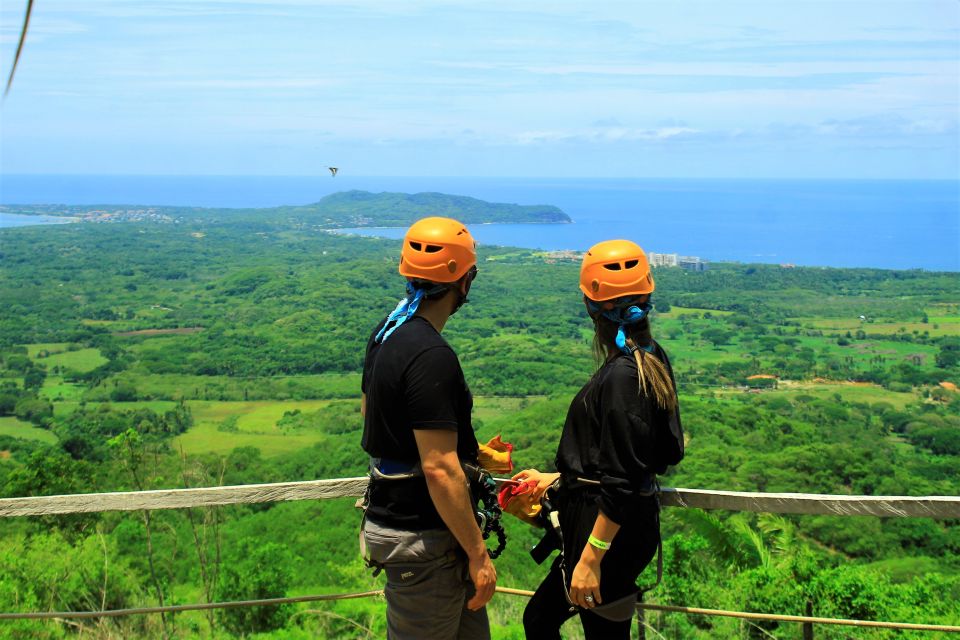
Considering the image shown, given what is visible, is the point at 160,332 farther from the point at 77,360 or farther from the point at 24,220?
the point at 24,220

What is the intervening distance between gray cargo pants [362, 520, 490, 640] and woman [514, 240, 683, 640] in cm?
33

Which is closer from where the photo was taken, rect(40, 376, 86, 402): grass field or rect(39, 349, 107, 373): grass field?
rect(40, 376, 86, 402): grass field

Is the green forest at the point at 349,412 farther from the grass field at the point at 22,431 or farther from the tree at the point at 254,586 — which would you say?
the grass field at the point at 22,431

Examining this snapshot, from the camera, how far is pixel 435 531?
2342 mm

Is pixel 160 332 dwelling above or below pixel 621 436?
below

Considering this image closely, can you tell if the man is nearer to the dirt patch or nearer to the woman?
the woman

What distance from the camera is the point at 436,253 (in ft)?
7.82

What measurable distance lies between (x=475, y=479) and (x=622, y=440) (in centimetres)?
45

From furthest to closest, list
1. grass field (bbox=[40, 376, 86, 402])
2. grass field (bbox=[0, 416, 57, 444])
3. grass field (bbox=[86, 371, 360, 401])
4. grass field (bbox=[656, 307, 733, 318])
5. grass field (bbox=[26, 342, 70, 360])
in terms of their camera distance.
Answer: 1. grass field (bbox=[656, 307, 733, 318])
2. grass field (bbox=[26, 342, 70, 360])
3. grass field (bbox=[86, 371, 360, 401])
4. grass field (bbox=[40, 376, 86, 402])
5. grass field (bbox=[0, 416, 57, 444])

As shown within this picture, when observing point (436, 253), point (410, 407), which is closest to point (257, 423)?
point (436, 253)

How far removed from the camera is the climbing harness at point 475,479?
2318mm

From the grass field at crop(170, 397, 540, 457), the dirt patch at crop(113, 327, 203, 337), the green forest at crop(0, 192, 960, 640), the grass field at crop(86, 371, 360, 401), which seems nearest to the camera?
the green forest at crop(0, 192, 960, 640)

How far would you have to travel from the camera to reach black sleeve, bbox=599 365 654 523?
2285mm

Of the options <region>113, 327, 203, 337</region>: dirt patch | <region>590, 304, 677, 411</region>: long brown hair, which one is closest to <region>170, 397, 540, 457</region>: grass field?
<region>113, 327, 203, 337</region>: dirt patch
